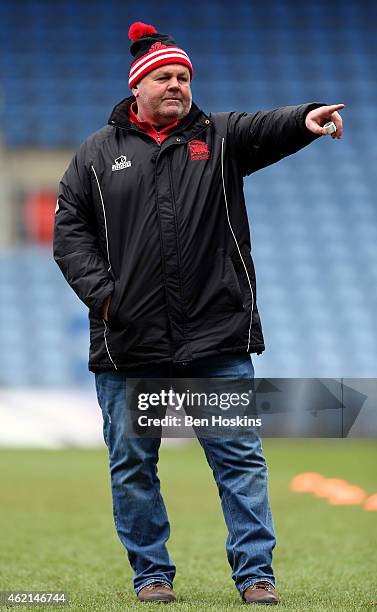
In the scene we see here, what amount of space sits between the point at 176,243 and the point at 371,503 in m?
3.52

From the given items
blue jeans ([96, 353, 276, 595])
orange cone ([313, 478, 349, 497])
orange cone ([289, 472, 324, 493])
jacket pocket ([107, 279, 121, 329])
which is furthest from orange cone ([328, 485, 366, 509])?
jacket pocket ([107, 279, 121, 329])

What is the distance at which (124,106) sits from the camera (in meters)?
3.50

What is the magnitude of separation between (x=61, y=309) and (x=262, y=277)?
2270 mm

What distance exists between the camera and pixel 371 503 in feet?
21.1

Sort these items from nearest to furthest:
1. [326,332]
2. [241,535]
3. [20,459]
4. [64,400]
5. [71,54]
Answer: [241,535] < [20,459] < [64,400] < [326,332] < [71,54]

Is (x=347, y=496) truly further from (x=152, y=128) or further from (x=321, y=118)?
(x=321, y=118)

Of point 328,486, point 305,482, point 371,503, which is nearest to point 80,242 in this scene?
point 371,503

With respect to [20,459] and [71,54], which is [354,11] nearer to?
[71,54]

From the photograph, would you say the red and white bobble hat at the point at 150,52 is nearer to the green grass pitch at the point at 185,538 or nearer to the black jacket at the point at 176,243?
the black jacket at the point at 176,243

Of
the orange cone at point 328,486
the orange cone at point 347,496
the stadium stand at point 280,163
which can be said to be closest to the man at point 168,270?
the orange cone at point 347,496

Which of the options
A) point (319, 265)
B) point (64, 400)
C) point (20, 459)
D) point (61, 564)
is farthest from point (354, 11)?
point (61, 564)

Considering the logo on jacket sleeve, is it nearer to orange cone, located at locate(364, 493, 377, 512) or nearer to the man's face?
the man's face

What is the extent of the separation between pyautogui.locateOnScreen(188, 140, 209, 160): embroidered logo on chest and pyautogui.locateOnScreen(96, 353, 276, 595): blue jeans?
570 millimetres

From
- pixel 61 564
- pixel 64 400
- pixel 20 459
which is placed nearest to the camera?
pixel 61 564
